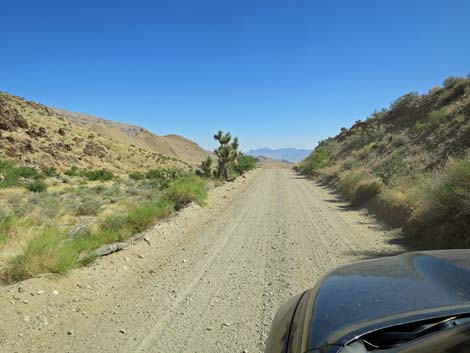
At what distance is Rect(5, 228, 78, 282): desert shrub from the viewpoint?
18.0 ft

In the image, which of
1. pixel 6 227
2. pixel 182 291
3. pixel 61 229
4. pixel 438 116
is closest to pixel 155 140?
pixel 438 116

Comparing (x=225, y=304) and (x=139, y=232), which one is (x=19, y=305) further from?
(x=139, y=232)

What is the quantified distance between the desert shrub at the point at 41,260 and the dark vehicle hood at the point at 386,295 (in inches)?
192

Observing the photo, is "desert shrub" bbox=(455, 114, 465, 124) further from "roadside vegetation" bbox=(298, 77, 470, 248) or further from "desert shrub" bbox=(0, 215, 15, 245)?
"desert shrub" bbox=(0, 215, 15, 245)

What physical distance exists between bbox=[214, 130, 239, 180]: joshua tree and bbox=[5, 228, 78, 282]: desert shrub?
85.3ft

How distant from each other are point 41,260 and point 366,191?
42.7 ft

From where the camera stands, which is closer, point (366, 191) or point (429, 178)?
point (429, 178)

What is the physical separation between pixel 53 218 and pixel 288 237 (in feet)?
32.0

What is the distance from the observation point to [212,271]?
21.4 ft

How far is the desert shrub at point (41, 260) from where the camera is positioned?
216 inches

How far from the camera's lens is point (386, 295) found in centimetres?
207

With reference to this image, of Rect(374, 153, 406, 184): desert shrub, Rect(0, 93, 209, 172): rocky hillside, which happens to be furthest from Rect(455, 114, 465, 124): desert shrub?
Rect(0, 93, 209, 172): rocky hillside

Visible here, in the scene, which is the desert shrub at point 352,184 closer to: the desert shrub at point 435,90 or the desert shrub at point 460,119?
the desert shrub at point 460,119

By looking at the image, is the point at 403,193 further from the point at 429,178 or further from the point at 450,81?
the point at 450,81
